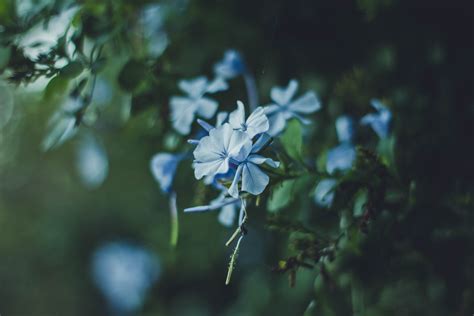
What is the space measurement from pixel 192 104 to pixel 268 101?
1.53 ft

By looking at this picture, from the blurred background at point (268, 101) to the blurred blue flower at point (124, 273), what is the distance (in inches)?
1.1

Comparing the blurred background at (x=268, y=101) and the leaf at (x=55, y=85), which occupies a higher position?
the leaf at (x=55, y=85)

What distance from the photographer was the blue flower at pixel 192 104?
90 centimetres

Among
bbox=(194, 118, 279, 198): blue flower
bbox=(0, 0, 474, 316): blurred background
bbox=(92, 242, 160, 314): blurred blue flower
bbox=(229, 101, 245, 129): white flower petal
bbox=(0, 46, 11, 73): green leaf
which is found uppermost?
bbox=(0, 46, 11, 73): green leaf

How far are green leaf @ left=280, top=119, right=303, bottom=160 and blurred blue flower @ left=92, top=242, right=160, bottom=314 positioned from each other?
1.28 m

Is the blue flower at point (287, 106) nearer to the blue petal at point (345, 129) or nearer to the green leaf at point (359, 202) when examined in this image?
the blue petal at point (345, 129)

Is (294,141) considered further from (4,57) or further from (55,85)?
(4,57)

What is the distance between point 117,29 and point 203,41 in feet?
1.20

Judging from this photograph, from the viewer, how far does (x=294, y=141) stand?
78 centimetres

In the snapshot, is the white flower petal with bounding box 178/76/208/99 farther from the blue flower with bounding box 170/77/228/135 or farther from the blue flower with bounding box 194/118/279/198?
the blue flower with bounding box 194/118/279/198

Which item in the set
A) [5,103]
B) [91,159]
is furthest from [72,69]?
[5,103]

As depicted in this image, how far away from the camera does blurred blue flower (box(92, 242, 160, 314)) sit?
6.85ft

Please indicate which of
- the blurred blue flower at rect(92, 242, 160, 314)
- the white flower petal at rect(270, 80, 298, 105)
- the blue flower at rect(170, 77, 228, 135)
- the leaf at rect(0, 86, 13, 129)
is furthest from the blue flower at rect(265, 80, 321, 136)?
the leaf at rect(0, 86, 13, 129)

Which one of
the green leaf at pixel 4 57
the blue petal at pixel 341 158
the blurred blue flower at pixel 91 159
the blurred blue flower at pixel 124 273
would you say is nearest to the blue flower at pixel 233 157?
the blue petal at pixel 341 158
